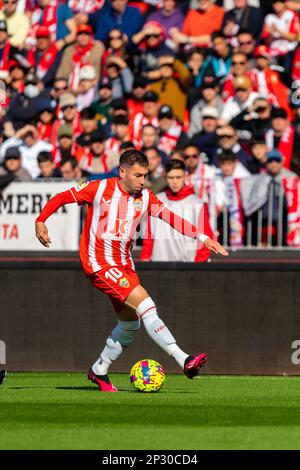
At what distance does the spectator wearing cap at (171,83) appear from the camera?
68.8 ft

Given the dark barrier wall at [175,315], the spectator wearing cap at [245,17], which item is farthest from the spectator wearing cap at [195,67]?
the dark barrier wall at [175,315]

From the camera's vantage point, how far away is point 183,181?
16.2 meters

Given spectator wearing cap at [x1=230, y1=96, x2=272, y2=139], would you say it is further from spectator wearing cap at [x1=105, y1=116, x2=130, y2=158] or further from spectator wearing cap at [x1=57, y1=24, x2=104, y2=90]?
spectator wearing cap at [x1=57, y1=24, x2=104, y2=90]

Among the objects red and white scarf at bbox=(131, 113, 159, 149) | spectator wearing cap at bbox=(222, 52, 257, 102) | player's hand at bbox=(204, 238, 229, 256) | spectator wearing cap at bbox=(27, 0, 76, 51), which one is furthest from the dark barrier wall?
spectator wearing cap at bbox=(27, 0, 76, 51)

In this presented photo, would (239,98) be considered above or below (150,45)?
below

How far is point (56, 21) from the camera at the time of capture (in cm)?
2355

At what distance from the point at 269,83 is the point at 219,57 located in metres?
1.10

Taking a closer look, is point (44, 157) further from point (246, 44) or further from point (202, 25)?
point (202, 25)

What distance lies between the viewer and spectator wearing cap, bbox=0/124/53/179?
20156 millimetres

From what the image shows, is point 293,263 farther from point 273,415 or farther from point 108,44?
point 108,44

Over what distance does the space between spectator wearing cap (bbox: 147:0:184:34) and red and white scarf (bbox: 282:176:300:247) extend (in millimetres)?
6024

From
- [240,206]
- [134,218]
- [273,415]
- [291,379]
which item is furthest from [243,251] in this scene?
[273,415]

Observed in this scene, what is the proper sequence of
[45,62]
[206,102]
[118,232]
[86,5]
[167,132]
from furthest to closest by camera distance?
[86,5]
[45,62]
[206,102]
[167,132]
[118,232]

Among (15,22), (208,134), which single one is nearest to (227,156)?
(208,134)
